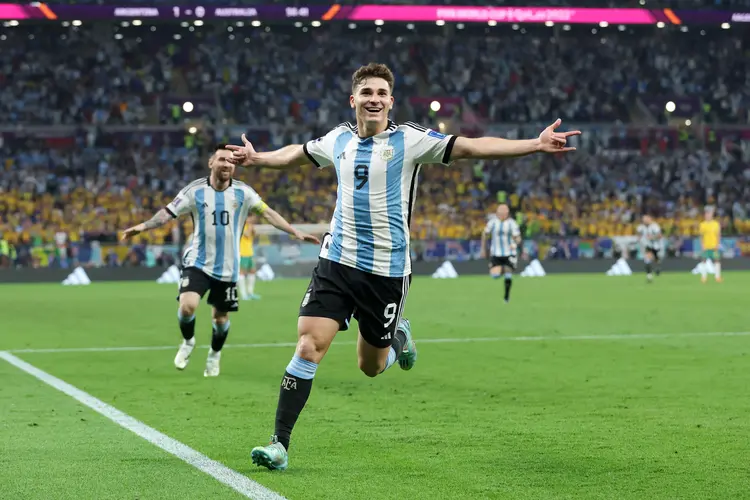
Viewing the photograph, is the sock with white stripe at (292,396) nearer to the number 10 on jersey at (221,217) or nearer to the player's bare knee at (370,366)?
Result: the player's bare knee at (370,366)

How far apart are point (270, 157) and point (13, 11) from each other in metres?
44.2

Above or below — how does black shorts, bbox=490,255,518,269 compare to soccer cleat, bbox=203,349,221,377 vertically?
above

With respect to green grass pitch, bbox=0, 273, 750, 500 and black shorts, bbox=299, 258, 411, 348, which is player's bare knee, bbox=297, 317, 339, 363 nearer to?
black shorts, bbox=299, 258, 411, 348

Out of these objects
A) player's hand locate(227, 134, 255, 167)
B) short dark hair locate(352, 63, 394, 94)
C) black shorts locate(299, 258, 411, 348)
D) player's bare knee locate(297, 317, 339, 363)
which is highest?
short dark hair locate(352, 63, 394, 94)

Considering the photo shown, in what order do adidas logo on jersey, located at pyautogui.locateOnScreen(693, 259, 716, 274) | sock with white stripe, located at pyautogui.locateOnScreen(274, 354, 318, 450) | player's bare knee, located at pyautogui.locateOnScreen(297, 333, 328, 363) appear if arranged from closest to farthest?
sock with white stripe, located at pyautogui.locateOnScreen(274, 354, 318, 450), player's bare knee, located at pyautogui.locateOnScreen(297, 333, 328, 363), adidas logo on jersey, located at pyautogui.locateOnScreen(693, 259, 716, 274)

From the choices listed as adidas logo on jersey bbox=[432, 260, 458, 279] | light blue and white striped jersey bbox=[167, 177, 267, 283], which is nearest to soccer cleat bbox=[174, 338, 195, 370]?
light blue and white striped jersey bbox=[167, 177, 267, 283]

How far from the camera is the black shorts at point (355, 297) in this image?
7.54m

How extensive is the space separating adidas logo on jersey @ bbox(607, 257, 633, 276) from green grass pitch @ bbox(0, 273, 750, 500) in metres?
22.5

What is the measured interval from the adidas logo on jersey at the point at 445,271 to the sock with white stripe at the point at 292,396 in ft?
113

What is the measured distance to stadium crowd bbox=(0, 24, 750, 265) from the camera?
4828 centimetres

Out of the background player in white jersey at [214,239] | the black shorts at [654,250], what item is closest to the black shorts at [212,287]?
the background player in white jersey at [214,239]

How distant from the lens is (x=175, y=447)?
26.4 feet

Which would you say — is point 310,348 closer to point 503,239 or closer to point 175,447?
point 175,447

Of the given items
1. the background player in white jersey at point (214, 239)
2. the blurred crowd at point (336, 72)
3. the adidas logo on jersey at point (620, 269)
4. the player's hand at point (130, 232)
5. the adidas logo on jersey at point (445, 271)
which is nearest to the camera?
the player's hand at point (130, 232)
